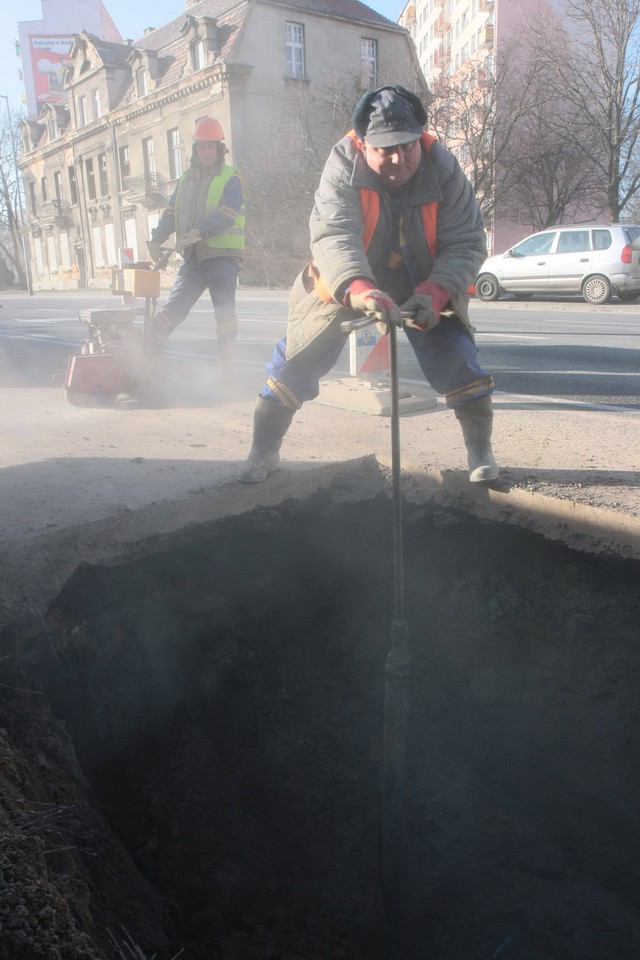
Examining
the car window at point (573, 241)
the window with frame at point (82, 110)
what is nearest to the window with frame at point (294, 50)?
the window with frame at point (82, 110)

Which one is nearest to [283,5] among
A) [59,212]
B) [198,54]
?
[198,54]

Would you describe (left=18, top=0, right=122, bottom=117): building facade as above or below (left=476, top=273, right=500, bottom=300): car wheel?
above

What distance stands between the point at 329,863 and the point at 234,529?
4.64ft

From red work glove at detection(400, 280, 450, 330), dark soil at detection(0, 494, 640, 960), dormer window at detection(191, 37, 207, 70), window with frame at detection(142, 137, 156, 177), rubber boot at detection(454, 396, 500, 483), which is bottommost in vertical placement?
dark soil at detection(0, 494, 640, 960)

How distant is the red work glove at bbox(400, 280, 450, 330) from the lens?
292 centimetres

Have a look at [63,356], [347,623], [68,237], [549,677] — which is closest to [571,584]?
[549,677]

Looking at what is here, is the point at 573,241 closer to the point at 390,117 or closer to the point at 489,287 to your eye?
the point at 489,287

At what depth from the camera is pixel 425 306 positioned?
115 inches

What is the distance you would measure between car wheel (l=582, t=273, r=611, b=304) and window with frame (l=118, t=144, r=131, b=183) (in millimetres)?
27723

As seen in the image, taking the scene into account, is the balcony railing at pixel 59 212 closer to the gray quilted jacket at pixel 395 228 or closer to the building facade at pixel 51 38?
the building facade at pixel 51 38

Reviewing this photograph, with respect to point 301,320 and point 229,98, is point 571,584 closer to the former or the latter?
point 301,320

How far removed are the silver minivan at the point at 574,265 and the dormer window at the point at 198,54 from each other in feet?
63.4

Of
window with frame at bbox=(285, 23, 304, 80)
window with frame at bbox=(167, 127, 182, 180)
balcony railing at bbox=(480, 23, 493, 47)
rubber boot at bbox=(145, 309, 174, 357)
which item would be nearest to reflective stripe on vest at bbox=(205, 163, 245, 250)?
rubber boot at bbox=(145, 309, 174, 357)

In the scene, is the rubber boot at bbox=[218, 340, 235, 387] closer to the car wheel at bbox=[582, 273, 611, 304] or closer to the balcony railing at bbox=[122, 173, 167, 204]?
the car wheel at bbox=[582, 273, 611, 304]
